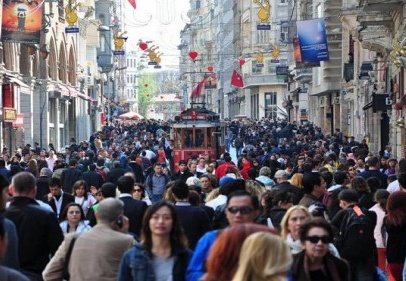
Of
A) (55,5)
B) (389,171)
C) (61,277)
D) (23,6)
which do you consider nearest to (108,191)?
(61,277)

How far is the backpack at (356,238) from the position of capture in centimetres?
1073

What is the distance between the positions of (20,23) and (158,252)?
30714mm

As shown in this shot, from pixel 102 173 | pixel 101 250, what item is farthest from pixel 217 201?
pixel 102 173

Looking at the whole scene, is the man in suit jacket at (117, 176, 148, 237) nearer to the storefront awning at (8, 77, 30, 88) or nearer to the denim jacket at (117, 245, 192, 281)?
the denim jacket at (117, 245, 192, 281)

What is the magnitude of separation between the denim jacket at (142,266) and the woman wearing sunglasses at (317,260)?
71 cm

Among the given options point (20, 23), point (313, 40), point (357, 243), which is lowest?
point (357, 243)

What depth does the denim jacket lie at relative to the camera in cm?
733

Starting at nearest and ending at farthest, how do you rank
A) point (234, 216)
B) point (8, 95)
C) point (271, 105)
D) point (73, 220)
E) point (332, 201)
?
point (234, 216), point (73, 220), point (332, 201), point (8, 95), point (271, 105)

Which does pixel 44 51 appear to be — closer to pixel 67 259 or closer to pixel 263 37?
pixel 67 259

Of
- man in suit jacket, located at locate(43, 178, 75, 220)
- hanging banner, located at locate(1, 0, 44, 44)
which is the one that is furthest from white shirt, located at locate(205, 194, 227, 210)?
hanging banner, located at locate(1, 0, 44, 44)

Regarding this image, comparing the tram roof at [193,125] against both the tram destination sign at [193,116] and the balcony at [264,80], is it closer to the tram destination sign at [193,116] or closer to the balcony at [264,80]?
the tram destination sign at [193,116]

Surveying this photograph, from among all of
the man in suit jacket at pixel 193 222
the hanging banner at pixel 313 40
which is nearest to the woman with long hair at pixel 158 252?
the man in suit jacket at pixel 193 222

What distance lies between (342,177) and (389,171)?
21.4 feet

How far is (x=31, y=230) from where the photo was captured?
9.17m
